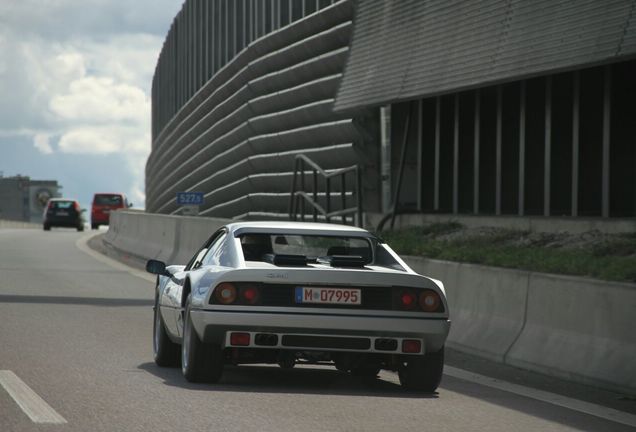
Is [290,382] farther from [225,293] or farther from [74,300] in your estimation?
[74,300]

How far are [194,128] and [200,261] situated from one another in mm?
44708

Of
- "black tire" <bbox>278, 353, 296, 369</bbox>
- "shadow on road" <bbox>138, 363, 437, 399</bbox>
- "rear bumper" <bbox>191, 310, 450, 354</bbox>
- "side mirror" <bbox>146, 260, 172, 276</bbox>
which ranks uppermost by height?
"side mirror" <bbox>146, 260, 172, 276</bbox>

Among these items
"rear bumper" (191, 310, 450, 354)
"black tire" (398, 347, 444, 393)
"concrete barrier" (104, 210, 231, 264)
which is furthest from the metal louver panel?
"rear bumper" (191, 310, 450, 354)

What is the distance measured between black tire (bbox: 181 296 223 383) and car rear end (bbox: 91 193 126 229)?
64.8 m

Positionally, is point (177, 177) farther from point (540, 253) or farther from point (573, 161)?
point (540, 253)

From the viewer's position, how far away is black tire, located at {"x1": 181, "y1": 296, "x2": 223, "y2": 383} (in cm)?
970

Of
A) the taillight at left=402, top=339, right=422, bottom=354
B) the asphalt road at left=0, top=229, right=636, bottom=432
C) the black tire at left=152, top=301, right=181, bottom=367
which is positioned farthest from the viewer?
the black tire at left=152, top=301, right=181, bottom=367

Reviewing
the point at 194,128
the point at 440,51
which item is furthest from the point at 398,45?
the point at 194,128

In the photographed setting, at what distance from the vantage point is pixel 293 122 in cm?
3456

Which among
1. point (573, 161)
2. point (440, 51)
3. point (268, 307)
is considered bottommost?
point (268, 307)

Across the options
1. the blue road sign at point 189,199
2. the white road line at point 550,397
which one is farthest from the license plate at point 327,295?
the blue road sign at point 189,199

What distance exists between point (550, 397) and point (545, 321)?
1.84 metres

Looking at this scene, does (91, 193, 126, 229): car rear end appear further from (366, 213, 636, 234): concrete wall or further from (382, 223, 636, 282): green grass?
(382, 223, 636, 282): green grass

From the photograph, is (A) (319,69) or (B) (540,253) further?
(A) (319,69)
